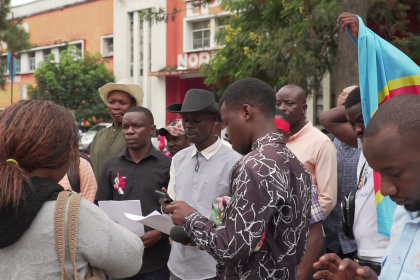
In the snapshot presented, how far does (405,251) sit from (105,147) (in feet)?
11.9

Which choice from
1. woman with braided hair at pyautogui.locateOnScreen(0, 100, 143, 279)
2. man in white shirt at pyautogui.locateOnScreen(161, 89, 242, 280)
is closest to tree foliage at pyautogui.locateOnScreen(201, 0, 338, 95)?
man in white shirt at pyautogui.locateOnScreen(161, 89, 242, 280)

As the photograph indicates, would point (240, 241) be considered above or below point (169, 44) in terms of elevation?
below

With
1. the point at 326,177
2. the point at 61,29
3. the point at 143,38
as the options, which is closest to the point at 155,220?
the point at 326,177

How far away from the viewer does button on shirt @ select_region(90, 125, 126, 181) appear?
16.3 ft

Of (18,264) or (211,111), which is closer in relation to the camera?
(18,264)

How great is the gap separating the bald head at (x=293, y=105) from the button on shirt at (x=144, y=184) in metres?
1.29

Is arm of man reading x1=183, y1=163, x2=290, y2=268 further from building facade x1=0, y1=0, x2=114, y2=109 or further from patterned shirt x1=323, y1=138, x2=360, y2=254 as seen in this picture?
building facade x1=0, y1=0, x2=114, y2=109

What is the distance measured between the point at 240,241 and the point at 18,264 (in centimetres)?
100

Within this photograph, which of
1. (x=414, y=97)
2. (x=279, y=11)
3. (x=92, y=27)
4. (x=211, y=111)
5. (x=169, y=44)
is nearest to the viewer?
(x=414, y=97)

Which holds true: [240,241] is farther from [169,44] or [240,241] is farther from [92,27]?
[92,27]

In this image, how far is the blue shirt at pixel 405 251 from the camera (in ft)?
6.28

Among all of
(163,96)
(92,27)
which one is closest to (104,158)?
(163,96)

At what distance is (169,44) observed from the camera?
79.6ft

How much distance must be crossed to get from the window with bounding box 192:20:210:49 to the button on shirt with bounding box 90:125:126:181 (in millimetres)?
18492
